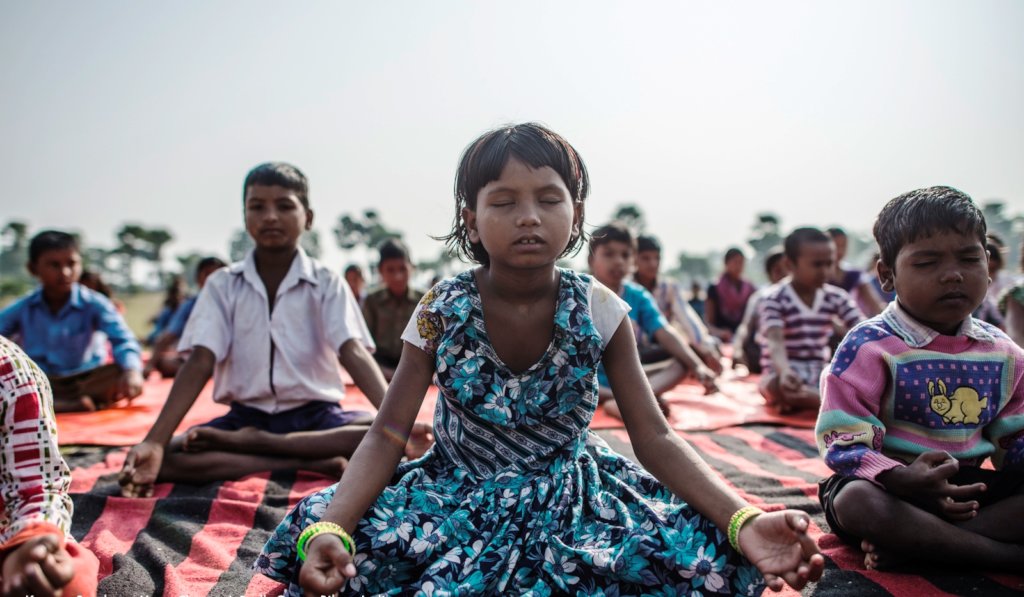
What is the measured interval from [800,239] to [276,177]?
3.49 meters

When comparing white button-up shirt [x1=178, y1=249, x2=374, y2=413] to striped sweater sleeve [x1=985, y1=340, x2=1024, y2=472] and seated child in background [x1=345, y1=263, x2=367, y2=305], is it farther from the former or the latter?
seated child in background [x1=345, y1=263, x2=367, y2=305]

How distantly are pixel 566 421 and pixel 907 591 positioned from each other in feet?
3.14

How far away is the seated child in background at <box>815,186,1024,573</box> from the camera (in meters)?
1.74

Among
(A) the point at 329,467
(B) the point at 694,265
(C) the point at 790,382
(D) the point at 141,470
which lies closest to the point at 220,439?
(D) the point at 141,470

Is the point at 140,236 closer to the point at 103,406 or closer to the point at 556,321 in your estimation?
the point at 103,406

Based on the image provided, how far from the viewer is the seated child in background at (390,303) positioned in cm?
598

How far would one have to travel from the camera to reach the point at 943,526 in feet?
5.66

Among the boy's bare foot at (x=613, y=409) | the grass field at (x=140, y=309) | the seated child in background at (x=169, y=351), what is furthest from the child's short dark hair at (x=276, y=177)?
the grass field at (x=140, y=309)

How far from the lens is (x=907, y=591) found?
1681 mm

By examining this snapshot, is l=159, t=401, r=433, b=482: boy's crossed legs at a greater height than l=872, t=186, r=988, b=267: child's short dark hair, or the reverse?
l=872, t=186, r=988, b=267: child's short dark hair

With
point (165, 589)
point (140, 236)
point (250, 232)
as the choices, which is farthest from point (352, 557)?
point (140, 236)

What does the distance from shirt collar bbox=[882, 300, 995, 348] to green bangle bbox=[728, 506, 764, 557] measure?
0.86 meters

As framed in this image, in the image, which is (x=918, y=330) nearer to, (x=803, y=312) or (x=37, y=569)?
(x=37, y=569)

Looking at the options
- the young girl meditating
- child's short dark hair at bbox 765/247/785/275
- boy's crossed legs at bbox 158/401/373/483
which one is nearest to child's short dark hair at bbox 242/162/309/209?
boy's crossed legs at bbox 158/401/373/483
